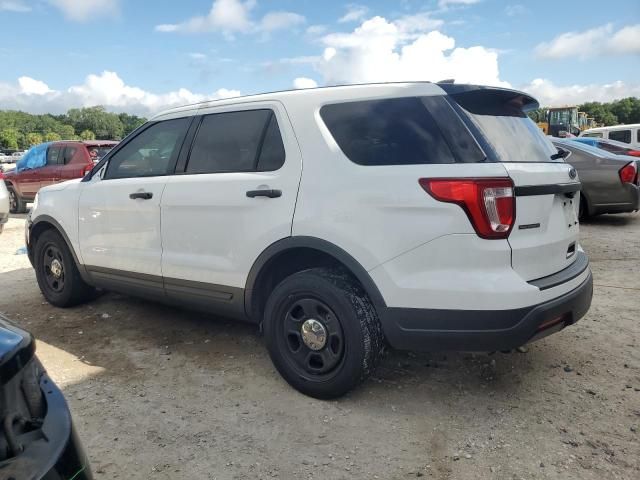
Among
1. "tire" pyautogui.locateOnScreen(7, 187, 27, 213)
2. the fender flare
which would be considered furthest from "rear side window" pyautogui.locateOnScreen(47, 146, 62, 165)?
the fender flare

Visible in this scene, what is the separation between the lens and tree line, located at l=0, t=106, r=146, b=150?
11166cm

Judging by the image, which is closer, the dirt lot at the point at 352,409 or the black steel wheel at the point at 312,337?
the dirt lot at the point at 352,409

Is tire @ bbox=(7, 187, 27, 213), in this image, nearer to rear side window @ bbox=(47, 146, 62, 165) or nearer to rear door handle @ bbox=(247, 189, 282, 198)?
rear side window @ bbox=(47, 146, 62, 165)

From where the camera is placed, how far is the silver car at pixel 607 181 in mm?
8570

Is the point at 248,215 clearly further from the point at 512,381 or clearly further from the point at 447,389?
the point at 512,381

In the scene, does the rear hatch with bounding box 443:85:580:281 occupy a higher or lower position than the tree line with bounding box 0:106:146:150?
lower

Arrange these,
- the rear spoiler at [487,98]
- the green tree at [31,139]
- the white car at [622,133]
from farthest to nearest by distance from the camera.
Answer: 1. the green tree at [31,139]
2. the white car at [622,133]
3. the rear spoiler at [487,98]

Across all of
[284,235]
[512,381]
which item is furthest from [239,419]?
[512,381]

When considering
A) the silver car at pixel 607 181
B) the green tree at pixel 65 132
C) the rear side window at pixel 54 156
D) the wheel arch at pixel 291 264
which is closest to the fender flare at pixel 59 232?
the wheel arch at pixel 291 264

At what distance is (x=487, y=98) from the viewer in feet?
9.83

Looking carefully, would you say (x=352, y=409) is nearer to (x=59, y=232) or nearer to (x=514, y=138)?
(x=514, y=138)

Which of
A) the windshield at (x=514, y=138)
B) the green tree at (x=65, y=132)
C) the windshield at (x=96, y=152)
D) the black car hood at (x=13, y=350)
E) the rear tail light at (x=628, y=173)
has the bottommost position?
the rear tail light at (x=628, y=173)

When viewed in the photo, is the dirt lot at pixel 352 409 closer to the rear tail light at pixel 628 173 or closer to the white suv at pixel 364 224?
the white suv at pixel 364 224

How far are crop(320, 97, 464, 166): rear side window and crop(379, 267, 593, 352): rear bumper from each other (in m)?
0.79
